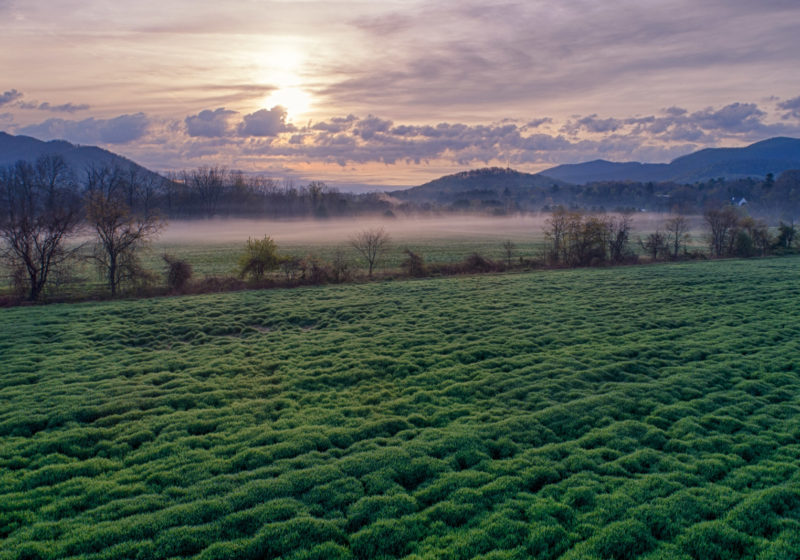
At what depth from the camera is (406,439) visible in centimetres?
1127

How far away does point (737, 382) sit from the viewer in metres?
14.7

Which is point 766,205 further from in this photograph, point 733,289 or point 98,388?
point 98,388

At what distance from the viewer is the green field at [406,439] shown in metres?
7.47

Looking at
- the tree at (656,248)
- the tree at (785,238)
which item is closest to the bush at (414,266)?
the tree at (656,248)

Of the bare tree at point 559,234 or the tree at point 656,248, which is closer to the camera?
the bare tree at point 559,234

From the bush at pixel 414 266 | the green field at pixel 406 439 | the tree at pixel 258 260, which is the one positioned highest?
the tree at pixel 258 260

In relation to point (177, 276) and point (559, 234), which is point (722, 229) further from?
point (177, 276)

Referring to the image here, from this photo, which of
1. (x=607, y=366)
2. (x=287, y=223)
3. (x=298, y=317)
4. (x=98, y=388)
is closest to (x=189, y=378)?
Answer: (x=98, y=388)

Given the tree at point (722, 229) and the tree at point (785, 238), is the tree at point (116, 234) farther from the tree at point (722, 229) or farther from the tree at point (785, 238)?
the tree at point (785, 238)

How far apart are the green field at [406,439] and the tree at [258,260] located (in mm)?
15607

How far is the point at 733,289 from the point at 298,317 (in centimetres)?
3121

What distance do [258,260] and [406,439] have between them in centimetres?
3116

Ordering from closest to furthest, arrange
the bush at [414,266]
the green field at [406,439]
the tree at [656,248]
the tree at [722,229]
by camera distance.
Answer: the green field at [406,439], the bush at [414,266], the tree at [656,248], the tree at [722,229]

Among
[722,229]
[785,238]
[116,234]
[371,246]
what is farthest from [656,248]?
[116,234]
